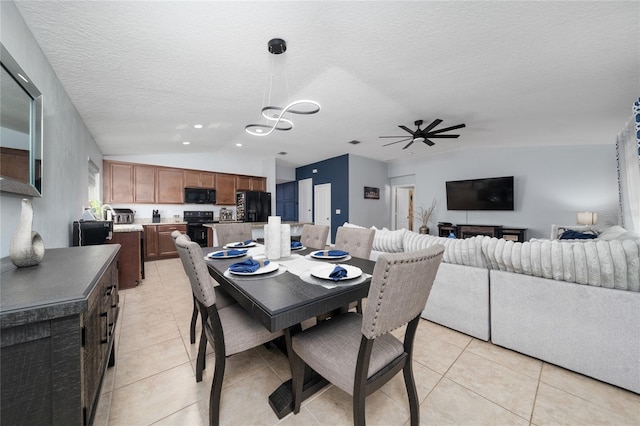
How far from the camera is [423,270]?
3.31ft

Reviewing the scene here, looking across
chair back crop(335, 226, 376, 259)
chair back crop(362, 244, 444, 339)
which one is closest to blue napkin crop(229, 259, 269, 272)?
chair back crop(362, 244, 444, 339)

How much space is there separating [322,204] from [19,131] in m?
6.15

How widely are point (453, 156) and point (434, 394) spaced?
628 cm

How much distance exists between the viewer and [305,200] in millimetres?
7895

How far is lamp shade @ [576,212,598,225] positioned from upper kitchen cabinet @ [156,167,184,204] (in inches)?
328

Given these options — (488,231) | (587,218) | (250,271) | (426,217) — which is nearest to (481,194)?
(488,231)

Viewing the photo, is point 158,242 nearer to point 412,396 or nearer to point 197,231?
point 197,231

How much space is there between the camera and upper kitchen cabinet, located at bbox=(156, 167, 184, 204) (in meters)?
5.28

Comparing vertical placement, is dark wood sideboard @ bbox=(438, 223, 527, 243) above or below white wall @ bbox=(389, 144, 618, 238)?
below

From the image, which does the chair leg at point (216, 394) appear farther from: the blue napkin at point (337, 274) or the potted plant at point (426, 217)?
the potted plant at point (426, 217)

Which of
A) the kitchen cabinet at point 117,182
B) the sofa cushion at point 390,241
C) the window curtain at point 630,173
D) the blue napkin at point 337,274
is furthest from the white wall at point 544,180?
the kitchen cabinet at point 117,182

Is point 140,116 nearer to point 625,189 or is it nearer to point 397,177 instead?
point 397,177

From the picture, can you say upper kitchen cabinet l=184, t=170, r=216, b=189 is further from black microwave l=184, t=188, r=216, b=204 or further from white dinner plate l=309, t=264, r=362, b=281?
white dinner plate l=309, t=264, r=362, b=281

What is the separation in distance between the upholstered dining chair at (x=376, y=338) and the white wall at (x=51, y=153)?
70.2 inches
